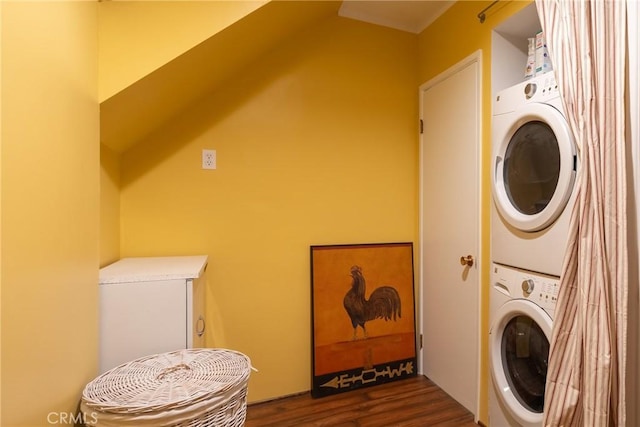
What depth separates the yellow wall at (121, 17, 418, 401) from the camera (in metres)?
1.88

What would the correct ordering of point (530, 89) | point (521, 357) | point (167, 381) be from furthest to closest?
1. point (521, 357)
2. point (530, 89)
3. point (167, 381)

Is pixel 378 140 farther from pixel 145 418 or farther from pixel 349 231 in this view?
pixel 145 418

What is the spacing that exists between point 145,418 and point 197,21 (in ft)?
4.49

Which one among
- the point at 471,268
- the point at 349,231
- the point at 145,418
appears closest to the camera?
the point at 145,418

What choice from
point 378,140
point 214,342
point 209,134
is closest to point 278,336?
point 214,342

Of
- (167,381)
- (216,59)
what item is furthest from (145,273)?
(216,59)

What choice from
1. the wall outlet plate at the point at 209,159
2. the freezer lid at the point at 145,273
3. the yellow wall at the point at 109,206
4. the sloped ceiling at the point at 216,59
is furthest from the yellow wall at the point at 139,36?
the wall outlet plate at the point at 209,159

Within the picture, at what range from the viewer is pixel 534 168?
1459 millimetres

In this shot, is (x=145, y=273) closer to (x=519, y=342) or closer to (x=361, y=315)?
(x=361, y=315)

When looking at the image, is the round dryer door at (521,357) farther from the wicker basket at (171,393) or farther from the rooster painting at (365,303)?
the wicker basket at (171,393)

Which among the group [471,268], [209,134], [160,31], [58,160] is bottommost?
[471,268]

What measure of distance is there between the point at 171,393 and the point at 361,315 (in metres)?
1.53

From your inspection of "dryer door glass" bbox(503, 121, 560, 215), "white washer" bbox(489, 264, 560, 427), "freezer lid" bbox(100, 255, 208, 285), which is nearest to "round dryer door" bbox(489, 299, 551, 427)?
"white washer" bbox(489, 264, 560, 427)

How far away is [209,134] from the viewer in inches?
76.4
